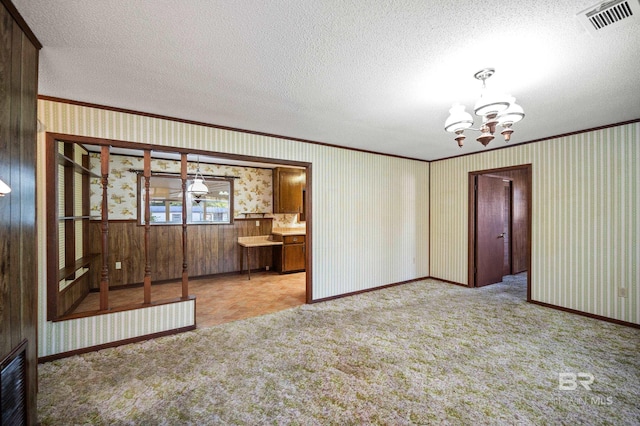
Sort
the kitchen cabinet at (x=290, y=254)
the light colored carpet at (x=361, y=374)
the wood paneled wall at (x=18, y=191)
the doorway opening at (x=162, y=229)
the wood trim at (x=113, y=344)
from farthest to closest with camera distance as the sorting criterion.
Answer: the kitchen cabinet at (x=290, y=254), the doorway opening at (x=162, y=229), the wood trim at (x=113, y=344), the light colored carpet at (x=361, y=374), the wood paneled wall at (x=18, y=191)

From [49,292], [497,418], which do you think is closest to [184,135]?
[49,292]

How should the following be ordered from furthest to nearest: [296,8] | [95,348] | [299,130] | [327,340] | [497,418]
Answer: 1. [299,130]
2. [327,340]
3. [95,348]
4. [497,418]
5. [296,8]

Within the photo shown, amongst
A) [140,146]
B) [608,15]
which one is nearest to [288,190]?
[140,146]

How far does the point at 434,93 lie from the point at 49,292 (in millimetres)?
3925

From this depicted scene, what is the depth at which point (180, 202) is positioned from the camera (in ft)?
18.4

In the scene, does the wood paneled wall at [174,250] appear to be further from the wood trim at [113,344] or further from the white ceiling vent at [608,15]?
the white ceiling vent at [608,15]

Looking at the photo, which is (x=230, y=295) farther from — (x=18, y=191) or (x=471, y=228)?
(x=471, y=228)

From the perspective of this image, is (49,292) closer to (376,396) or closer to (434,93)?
(376,396)

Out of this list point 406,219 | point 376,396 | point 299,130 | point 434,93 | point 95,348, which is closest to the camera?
point 376,396

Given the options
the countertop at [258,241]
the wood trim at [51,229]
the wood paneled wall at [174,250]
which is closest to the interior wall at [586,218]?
the countertop at [258,241]

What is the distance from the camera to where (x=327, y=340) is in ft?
9.83

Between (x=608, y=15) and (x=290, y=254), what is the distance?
551 centimetres

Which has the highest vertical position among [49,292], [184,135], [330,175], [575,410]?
[184,135]

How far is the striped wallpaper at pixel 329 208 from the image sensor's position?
2.69 metres
